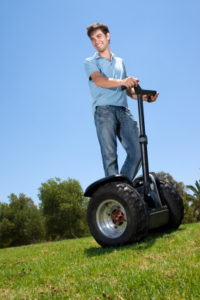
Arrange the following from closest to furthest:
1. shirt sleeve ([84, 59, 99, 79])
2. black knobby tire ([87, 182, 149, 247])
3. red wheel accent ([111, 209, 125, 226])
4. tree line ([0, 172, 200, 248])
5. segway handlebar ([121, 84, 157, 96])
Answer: black knobby tire ([87, 182, 149, 247]) → red wheel accent ([111, 209, 125, 226]) → segway handlebar ([121, 84, 157, 96]) → shirt sleeve ([84, 59, 99, 79]) → tree line ([0, 172, 200, 248])

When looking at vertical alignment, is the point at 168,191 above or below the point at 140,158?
below

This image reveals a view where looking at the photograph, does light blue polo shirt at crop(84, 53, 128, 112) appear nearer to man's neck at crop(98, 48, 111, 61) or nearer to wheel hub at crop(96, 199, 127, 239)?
man's neck at crop(98, 48, 111, 61)

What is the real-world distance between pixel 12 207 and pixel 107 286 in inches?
1724

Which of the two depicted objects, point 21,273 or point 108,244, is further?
point 108,244

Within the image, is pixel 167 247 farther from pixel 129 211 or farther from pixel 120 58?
pixel 120 58

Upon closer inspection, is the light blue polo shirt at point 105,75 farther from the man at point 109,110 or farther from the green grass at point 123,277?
the green grass at point 123,277

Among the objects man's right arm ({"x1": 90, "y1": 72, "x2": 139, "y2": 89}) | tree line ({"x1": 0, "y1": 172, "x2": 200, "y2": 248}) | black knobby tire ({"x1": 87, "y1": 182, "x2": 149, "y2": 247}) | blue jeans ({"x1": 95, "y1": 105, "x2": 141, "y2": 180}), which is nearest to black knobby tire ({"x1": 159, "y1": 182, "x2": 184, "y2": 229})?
blue jeans ({"x1": 95, "y1": 105, "x2": 141, "y2": 180})

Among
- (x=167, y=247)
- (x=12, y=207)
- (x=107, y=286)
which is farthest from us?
(x=12, y=207)

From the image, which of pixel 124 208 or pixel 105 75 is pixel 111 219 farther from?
pixel 105 75

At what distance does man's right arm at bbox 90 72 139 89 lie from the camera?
4.40 metres

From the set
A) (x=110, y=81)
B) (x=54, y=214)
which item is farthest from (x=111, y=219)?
(x=54, y=214)

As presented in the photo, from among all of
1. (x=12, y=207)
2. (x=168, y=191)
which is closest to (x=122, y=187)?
(x=168, y=191)

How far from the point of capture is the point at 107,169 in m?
4.87

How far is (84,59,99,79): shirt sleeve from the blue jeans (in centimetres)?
58
